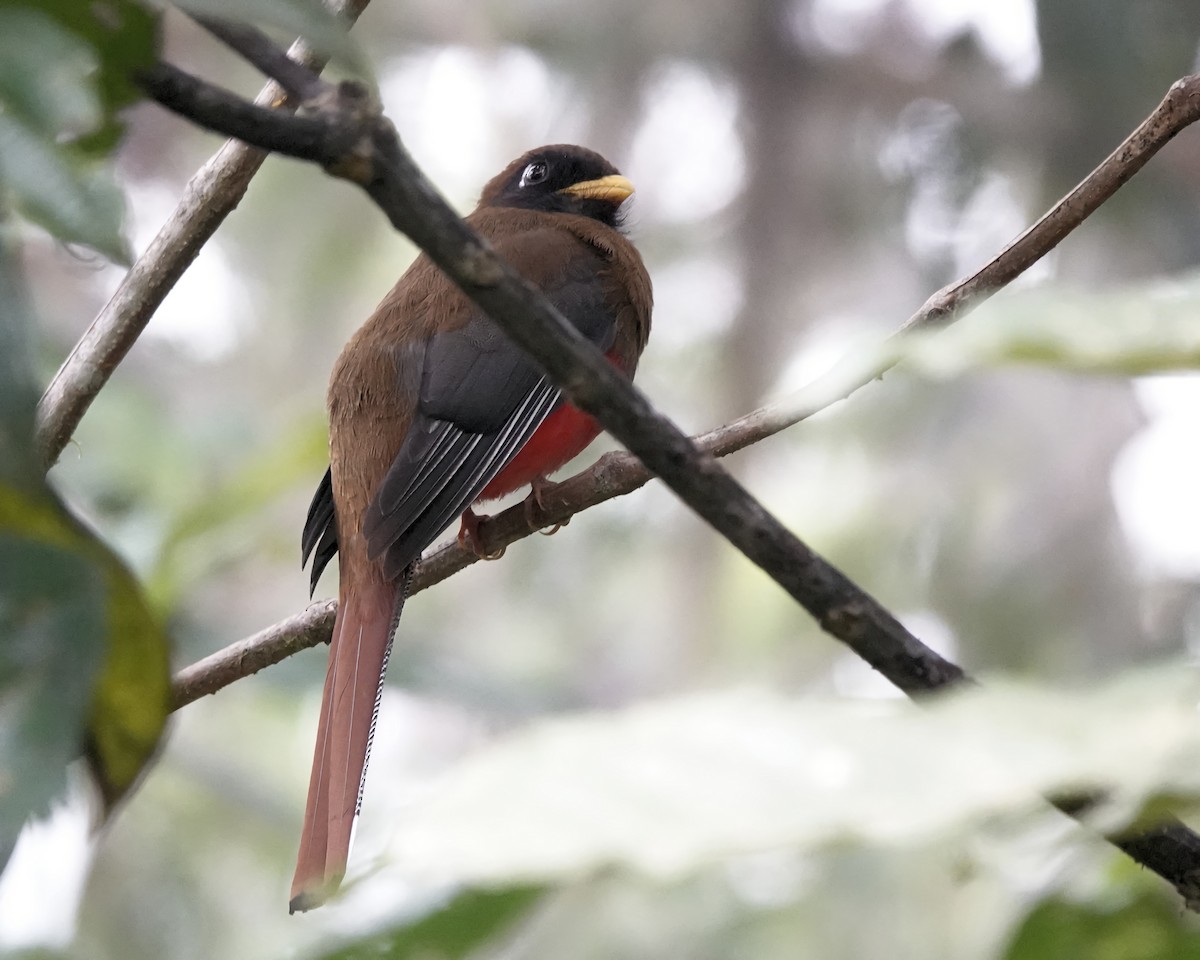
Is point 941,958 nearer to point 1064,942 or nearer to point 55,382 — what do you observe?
point 1064,942

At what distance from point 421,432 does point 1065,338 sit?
7.95 ft

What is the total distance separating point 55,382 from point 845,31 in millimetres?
4677

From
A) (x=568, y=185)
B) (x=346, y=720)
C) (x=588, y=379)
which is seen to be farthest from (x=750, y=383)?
(x=588, y=379)

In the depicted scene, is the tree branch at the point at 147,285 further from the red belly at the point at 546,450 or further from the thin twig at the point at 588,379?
the red belly at the point at 546,450

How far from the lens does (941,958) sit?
1.44 metres

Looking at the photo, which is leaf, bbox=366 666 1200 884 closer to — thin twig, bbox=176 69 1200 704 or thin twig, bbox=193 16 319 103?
thin twig, bbox=176 69 1200 704

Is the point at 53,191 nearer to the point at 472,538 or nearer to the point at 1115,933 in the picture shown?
the point at 1115,933

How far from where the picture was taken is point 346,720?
2389mm

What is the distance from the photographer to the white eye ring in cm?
406

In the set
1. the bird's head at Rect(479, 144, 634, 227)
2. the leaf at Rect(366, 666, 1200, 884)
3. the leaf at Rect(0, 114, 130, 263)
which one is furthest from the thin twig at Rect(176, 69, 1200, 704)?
the bird's head at Rect(479, 144, 634, 227)

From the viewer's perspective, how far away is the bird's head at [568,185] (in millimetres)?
4008

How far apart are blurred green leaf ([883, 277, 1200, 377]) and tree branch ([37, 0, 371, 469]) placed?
1.18 meters

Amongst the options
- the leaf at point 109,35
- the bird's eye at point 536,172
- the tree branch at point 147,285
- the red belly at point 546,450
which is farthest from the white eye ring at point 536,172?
the leaf at point 109,35

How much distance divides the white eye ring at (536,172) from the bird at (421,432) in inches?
7.8
